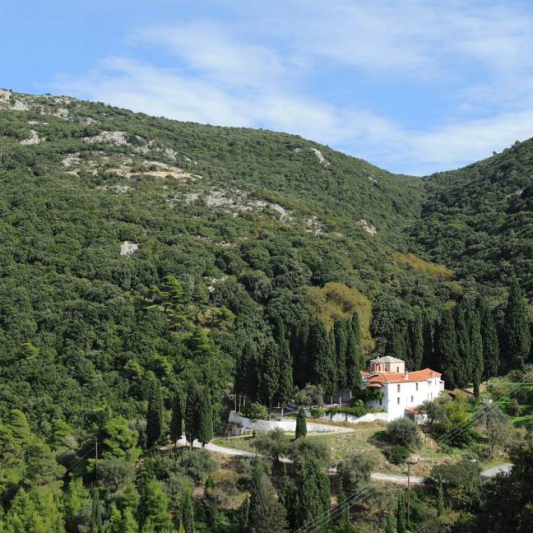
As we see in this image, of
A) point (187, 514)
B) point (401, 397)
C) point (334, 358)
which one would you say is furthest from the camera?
point (334, 358)

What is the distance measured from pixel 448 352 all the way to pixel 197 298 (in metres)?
27.6

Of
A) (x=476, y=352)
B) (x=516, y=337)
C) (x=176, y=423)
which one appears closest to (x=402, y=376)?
(x=476, y=352)

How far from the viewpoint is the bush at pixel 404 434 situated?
169 feet

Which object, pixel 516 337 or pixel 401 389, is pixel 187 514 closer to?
pixel 401 389

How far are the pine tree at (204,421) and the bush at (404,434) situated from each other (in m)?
11.2

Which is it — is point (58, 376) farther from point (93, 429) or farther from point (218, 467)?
point (218, 467)

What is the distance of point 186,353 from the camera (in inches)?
2724

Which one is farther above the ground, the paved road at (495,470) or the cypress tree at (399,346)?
the cypress tree at (399,346)

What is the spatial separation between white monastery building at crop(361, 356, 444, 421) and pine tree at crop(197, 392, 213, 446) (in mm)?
11568

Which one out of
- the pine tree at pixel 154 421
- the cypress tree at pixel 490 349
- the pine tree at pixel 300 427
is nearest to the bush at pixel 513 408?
the cypress tree at pixel 490 349

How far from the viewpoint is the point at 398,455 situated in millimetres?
50531

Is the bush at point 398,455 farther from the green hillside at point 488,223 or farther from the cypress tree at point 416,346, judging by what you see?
the green hillside at point 488,223

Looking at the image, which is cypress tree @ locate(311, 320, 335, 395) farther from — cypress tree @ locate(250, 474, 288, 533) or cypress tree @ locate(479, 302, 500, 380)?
cypress tree @ locate(250, 474, 288, 533)

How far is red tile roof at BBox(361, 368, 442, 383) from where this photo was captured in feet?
185
